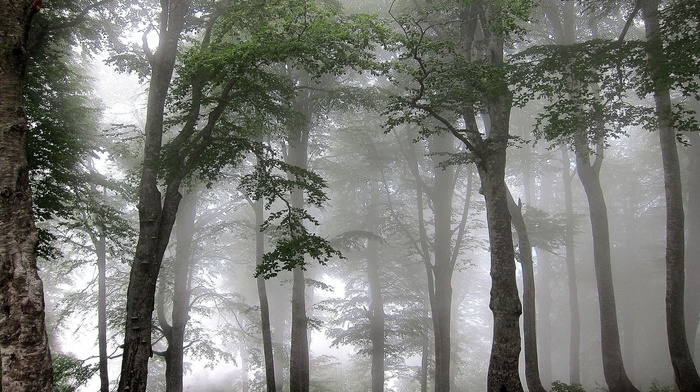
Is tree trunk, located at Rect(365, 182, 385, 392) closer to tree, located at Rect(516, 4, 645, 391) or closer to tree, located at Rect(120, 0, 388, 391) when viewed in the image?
tree, located at Rect(516, 4, 645, 391)

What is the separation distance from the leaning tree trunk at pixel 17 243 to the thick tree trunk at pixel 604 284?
10187mm

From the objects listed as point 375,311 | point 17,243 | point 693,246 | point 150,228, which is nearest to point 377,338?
point 375,311

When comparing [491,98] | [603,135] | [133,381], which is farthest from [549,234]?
[133,381]

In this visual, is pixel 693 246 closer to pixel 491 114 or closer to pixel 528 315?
pixel 528 315

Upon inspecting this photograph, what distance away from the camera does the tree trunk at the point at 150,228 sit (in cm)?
670

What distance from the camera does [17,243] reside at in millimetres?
4383

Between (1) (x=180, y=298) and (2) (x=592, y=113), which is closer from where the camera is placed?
(2) (x=592, y=113)

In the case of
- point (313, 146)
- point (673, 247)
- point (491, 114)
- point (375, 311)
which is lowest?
point (375, 311)

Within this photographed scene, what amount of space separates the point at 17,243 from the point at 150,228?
2895 millimetres

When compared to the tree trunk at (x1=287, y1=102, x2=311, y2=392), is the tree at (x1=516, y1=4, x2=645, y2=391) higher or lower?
higher

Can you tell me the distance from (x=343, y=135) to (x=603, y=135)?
10.2 meters

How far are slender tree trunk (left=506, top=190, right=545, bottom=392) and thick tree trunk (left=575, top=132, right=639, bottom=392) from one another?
1975mm

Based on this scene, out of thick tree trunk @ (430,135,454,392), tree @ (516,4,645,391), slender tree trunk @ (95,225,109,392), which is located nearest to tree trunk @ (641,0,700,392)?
tree @ (516,4,645,391)

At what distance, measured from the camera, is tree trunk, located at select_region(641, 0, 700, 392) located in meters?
8.19
